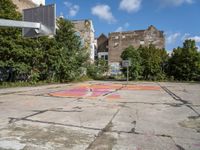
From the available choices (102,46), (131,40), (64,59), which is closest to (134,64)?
(64,59)

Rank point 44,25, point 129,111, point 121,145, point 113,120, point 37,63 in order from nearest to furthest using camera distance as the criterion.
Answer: point 121,145 < point 44,25 < point 113,120 < point 129,111 < point 37,63

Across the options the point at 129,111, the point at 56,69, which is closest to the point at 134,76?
the point at 56,69

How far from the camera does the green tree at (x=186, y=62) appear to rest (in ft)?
105

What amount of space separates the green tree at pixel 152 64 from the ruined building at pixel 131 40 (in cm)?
1673

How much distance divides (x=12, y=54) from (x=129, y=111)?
46.0 feet

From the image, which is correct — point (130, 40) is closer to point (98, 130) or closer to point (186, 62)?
point (186, 62)

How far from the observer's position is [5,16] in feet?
59.1

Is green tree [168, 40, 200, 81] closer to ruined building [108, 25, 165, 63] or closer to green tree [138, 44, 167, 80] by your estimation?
green tree [138, 44, 167, 80]

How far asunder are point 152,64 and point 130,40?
21391 mm

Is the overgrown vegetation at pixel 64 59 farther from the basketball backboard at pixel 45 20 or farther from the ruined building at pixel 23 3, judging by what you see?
the basketball backboard at pixel 45 20

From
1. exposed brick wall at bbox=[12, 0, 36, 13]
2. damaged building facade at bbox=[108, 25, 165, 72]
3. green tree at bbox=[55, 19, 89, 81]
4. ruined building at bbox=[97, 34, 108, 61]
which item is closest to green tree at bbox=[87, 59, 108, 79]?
green tree at bbox=[55, 19, 89, 81]

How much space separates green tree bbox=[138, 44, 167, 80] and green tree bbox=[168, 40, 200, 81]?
150 centimetres

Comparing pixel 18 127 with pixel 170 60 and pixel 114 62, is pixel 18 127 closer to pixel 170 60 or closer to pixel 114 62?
pixel 170 60

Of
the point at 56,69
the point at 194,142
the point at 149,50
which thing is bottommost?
the point at 194,142
